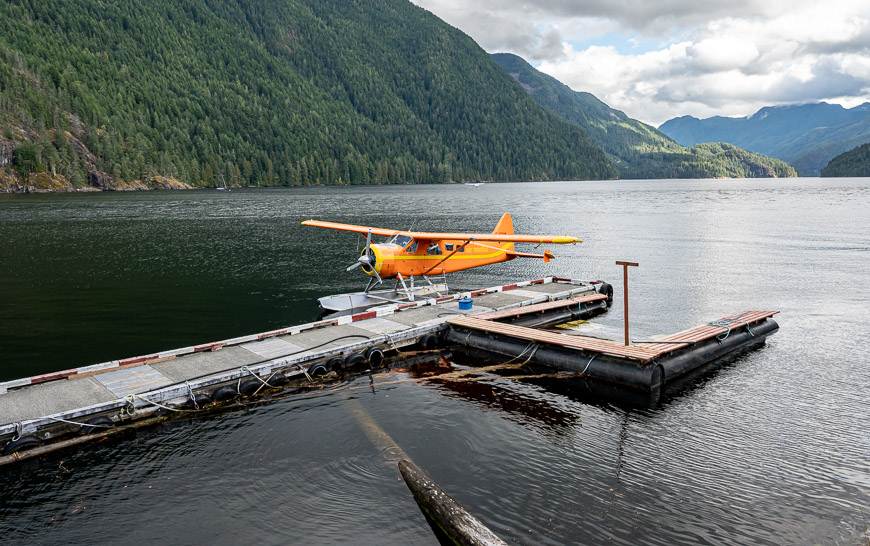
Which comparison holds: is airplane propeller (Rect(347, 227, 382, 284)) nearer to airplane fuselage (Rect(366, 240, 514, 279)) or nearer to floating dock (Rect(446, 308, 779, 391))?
airplane fuselage (Rect(366, 240, 514, 279))

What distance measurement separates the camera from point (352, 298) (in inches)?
996

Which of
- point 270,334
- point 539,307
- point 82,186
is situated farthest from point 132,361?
point 82,186

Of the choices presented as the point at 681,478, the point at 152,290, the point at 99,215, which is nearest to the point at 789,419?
the point at 681,478

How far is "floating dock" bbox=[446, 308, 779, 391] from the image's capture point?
632 inches

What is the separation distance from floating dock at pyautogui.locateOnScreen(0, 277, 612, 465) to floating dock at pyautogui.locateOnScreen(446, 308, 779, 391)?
1.42 meters

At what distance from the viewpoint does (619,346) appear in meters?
17.0

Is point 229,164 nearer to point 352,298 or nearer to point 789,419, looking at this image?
point 352,298

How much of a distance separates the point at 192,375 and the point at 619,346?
478 inches

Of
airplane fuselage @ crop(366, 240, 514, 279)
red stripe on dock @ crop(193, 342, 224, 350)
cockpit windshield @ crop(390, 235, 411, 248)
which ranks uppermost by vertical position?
cockpit windshield @ crop(390, 235, 411, 248)

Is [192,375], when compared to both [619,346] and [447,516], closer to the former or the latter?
[447,516]

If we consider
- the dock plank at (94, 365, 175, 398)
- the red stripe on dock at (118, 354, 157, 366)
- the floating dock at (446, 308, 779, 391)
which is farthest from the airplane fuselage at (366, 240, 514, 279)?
the dock plank at (94, 365, 175, 398)

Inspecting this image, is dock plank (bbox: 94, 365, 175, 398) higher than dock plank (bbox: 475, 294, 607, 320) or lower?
higher

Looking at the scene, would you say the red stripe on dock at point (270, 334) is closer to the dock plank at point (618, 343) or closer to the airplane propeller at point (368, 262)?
the airplane propeller at point (368, 262)

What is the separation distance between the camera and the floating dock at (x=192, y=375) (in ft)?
39.5
